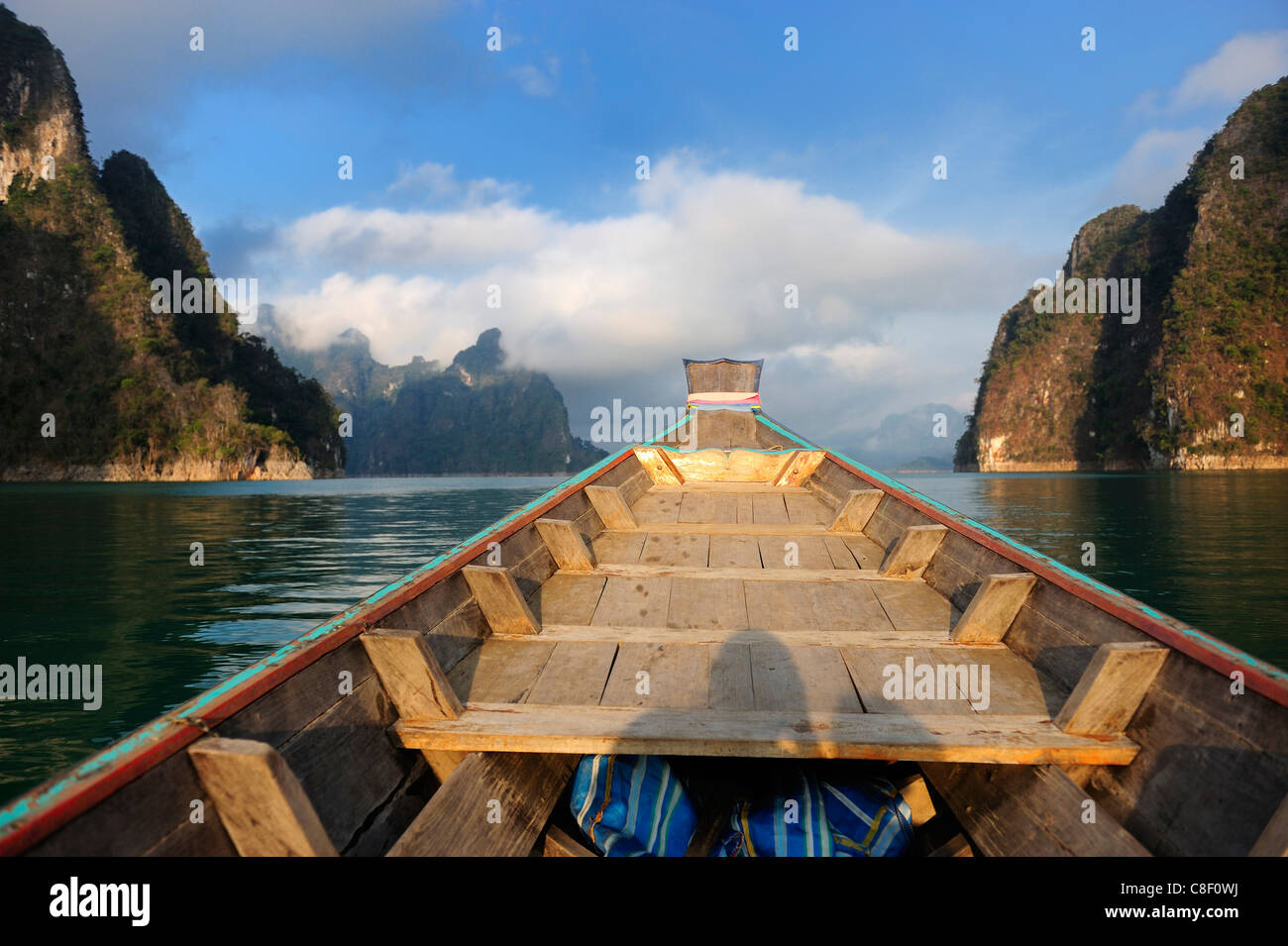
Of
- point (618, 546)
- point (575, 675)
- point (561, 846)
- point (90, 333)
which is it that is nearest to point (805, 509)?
point (618, 546)

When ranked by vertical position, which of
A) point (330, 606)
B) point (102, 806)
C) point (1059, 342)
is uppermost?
point (1059, 342)

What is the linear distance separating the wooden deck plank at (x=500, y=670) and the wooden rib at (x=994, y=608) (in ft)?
7.22

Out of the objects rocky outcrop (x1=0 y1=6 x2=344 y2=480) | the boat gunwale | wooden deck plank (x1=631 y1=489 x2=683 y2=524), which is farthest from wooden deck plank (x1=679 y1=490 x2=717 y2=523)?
rocky outcrop (x1=0 y1=6 x2=344 y2=480)

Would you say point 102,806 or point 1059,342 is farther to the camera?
point 1059,342

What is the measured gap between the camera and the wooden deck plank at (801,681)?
285 cm

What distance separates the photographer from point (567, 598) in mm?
4215

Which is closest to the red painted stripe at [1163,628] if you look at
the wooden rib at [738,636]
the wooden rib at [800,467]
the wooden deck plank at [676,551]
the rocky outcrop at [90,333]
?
the wooden rib at [738,636]

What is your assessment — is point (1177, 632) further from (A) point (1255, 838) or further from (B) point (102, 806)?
(B) point (102, 806)

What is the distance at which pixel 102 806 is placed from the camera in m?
1.55

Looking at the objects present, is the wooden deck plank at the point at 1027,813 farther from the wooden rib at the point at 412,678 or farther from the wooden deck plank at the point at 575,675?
the wooden rib at the point at 412,678

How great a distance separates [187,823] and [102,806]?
254mm

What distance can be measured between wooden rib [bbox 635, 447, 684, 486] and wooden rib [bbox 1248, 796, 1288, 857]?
6.26m

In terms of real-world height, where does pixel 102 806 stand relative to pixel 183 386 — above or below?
below
